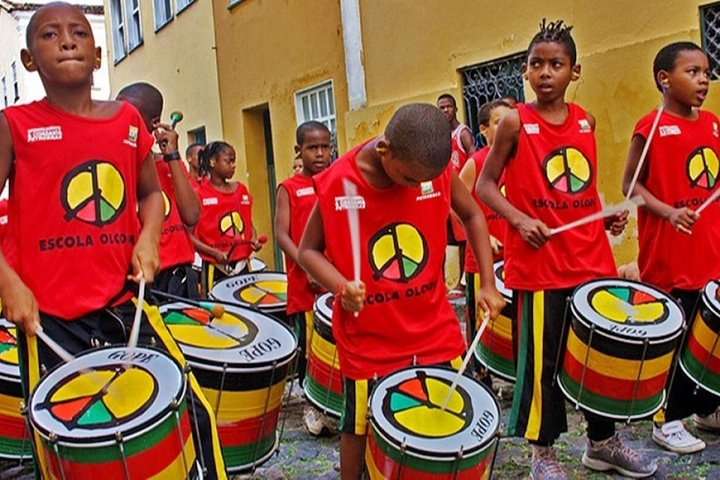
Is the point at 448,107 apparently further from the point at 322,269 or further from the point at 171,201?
the point at 322,269

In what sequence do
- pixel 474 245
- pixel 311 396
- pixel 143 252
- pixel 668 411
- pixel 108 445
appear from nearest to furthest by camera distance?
pixel 108 445 → pixel 143 252 → pixel 474 245 → pixel 668 411 → pixel 311 396

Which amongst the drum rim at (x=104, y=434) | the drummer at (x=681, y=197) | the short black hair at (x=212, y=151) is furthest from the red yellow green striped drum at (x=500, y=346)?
the short black hair at (x=212, y=151)

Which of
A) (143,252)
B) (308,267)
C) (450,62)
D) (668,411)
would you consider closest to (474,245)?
(308,267)

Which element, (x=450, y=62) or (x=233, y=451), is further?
(x=450, y=62)

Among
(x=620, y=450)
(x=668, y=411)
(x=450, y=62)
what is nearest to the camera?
(x=620, y=450)

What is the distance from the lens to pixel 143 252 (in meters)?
2.83

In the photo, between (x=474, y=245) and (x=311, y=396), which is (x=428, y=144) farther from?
(x=311, y=396)

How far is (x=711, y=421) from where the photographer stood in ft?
13.8

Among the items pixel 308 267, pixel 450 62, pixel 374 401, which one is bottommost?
pixel 374 401

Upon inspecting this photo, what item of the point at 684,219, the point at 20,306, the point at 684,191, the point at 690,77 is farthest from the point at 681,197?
the point at 20,306

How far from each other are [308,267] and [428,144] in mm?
651

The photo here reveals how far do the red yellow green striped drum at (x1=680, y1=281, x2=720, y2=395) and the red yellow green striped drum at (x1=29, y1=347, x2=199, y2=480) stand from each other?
233cm

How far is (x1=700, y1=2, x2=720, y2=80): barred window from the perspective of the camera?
19.8ft

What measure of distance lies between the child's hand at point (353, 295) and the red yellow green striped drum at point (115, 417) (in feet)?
1.84
